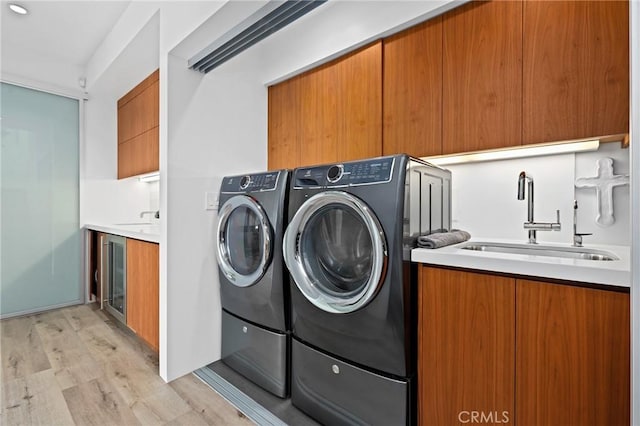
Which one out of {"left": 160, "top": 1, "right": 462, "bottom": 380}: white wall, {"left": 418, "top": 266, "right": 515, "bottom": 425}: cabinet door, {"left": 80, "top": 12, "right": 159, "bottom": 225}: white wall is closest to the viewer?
{"left": 418, "top": 266, "right": 515, "bottom": 425}: cabinet door

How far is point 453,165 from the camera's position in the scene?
6.40 feet

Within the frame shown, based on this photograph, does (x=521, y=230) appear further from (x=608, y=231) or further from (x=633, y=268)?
(x=633, y=268)

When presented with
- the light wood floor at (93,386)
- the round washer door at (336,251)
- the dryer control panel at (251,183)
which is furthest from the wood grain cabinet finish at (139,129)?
the round washer door at (336,251)

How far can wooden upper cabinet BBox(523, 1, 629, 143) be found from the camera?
4.15ft

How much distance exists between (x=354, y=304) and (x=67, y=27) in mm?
3402

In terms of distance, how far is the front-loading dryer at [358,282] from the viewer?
4.18 ft

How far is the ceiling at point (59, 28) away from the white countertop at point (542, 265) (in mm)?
2908

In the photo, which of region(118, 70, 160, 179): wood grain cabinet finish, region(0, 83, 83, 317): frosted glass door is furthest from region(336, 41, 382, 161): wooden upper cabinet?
region(0, 83, 83, 317): frosted glass door

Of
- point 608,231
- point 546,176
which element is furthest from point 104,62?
point 608,231

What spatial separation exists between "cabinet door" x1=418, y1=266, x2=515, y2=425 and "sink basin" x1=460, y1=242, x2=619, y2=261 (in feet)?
1.50

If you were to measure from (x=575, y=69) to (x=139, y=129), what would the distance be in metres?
3.54

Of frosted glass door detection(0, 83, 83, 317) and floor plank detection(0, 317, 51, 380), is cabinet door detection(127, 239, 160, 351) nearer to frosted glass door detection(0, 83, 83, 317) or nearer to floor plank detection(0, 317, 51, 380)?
floor plank detection(0, 317, 51, 380)

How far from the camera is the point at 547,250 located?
1.51m

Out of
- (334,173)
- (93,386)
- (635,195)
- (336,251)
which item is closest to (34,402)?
A: (93,386)
